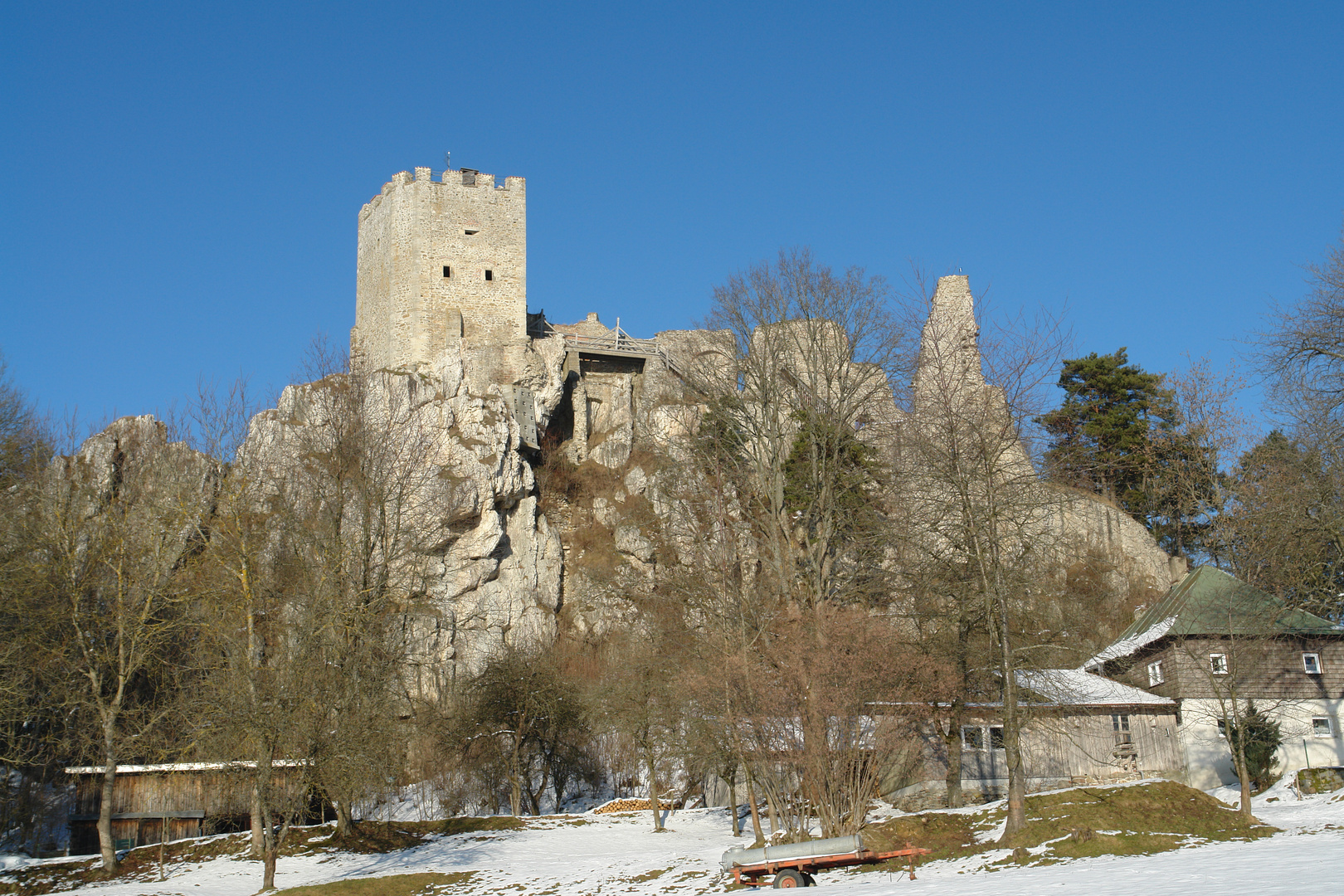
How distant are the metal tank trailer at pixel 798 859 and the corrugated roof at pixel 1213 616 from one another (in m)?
9.16

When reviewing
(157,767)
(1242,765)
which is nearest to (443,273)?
(157,767)

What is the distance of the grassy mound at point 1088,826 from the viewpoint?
14.8 m

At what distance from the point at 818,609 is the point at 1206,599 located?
1151 centimetres

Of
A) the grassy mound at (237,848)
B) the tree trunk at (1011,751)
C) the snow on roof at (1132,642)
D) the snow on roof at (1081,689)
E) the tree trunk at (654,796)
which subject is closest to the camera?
the tree trunk at (1011,751)

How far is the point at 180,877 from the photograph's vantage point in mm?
19203

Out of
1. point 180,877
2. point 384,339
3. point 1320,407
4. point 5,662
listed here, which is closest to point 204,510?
point 5,662

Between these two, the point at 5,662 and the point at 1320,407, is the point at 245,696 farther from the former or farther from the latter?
the point at 1320,407

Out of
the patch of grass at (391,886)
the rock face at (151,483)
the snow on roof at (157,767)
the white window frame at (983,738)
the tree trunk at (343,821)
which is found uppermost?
the rock face at (151,483)

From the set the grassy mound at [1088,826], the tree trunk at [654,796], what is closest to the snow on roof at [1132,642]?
the grassy mound at [1088,826]

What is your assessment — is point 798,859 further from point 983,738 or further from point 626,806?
point 626,806

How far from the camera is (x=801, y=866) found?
14.9 meters

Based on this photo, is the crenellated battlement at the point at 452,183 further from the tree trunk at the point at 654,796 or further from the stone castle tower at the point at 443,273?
the tree trunk at the point at 654,796

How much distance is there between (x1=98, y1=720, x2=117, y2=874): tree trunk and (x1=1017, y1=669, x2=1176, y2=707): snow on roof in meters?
16.8

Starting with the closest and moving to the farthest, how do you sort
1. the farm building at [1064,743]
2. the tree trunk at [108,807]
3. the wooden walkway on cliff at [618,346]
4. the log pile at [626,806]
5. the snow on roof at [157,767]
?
the tree trunk at [108,807], the snow on roof at [157,767], the farm building at [1064,743], the log pile at [626,806], the wooden walkway on cliff at [618,346]
